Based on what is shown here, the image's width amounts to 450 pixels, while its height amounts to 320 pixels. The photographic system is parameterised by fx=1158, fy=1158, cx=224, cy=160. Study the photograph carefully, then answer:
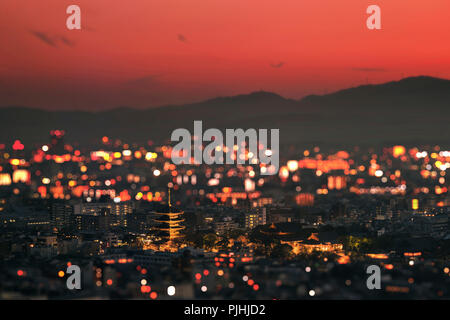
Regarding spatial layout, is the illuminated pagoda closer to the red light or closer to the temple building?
the temple building

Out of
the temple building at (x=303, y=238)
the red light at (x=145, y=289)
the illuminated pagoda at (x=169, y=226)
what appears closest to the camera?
the red light at (x=145, y=289)

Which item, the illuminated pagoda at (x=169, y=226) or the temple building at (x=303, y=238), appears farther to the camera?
the illuminated pagoda at (x=169, y=226)

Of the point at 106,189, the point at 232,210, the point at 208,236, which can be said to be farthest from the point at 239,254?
the point at 106,189

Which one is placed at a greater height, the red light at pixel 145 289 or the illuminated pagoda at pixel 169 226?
the illuminated pagoda at pixel 169 226

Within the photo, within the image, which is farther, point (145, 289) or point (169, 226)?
point (169, 226)

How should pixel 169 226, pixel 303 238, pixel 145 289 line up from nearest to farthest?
pixel 145 289 < pixel 303 238 < pixel 169 226

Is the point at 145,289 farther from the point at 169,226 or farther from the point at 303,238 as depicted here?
the point at 169,226

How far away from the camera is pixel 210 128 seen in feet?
197

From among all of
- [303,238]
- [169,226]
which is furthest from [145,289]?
[169,226]

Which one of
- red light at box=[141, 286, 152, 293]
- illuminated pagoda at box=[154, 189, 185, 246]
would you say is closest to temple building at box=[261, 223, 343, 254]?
illuminated pagoda at box=[154, 189, 185, 246]

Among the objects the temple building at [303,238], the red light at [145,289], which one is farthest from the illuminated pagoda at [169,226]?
the red light at [145,289]

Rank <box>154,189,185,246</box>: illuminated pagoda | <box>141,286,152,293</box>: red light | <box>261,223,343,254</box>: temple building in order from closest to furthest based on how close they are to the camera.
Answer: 1. <box>141,286,152,293</box>: red light
2. <box>261,223,343,254</box>: temple building
3. <box>154,189,185,246</box>: illuminated pagoda

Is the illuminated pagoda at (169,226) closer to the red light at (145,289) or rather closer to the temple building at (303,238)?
the temple building at (303,238)

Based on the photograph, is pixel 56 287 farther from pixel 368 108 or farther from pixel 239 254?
pixel 368 108
